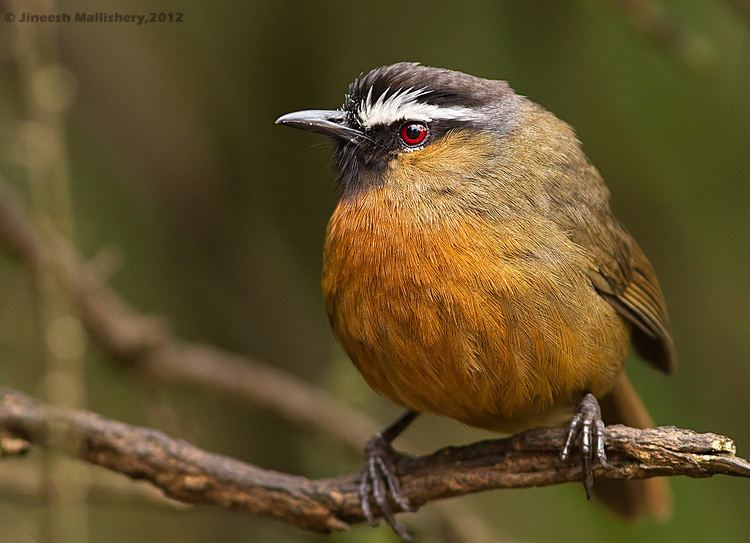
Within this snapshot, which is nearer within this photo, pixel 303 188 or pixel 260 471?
pixel 260 471

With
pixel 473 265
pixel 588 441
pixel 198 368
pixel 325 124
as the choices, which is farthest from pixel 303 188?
pixel 588 441

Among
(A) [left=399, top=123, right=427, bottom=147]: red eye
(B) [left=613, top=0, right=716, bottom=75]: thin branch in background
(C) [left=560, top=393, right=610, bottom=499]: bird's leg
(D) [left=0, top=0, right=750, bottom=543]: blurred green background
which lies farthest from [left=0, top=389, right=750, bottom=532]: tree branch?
(B) [left=613, top=0, right=716, bottom=75]: thin branch in background

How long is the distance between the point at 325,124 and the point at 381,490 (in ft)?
4.63

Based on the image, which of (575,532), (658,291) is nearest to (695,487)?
(575,532)

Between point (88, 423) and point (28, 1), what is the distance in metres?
1.79

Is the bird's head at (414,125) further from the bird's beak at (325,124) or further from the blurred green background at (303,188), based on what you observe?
the blurred green background at (303,188)

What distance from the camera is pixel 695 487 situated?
5.41m

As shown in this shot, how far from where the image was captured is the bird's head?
4.03m

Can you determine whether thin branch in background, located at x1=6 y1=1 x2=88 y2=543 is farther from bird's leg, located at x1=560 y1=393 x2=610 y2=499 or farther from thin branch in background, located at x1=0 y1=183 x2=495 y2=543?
bird's leg, located at x1=560 y1=393 x2=610 y2=499

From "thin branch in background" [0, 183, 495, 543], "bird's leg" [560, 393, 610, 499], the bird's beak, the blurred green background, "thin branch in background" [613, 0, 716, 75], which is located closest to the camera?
"bird's leg" [560, 393, 610, 499]

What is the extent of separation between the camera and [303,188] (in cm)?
638

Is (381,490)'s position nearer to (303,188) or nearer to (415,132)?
(415,132)

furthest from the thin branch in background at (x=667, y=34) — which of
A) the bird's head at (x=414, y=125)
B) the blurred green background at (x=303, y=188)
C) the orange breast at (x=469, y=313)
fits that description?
the orange breast at (x=469, y=313)

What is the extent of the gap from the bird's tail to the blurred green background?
1.25ft
